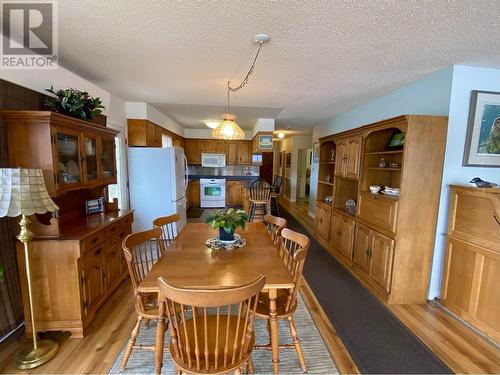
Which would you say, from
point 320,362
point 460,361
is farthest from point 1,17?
point 460,361

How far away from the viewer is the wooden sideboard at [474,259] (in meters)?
1.96

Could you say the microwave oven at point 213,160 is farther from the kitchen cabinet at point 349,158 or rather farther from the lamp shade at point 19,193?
the lamp shade at point 19,193

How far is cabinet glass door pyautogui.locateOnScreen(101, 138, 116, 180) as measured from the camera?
266 centimetres

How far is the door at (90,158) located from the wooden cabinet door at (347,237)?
126 inches

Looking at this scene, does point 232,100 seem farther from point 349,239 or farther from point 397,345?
point 397,345

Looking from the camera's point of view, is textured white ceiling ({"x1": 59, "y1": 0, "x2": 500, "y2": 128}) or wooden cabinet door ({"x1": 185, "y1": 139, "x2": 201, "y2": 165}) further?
wooden cabinet door ({"x1": 185, "y1": 139, "x2": 201, "y2": 165})

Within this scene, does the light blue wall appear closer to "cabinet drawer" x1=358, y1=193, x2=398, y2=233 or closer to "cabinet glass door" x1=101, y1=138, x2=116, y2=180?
"cabinet drawer" x1=358, y1=193, x2=398, y2=233

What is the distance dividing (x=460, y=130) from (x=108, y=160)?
3844 mm

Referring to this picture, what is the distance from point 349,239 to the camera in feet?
10.7

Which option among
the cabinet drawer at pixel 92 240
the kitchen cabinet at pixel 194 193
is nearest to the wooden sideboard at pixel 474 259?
the cabinet drawer at pixel 92 240

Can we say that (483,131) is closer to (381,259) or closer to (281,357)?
(381,259)

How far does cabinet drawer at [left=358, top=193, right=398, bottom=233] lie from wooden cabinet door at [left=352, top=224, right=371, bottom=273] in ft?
0.51

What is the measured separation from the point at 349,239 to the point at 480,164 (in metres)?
1.62

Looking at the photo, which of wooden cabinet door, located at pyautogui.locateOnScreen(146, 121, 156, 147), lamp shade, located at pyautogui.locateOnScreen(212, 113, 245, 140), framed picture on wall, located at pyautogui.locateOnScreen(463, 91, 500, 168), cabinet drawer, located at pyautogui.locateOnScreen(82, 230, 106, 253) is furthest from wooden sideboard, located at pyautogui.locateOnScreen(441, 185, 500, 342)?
A: wooden cabinet door, located at pyautogui.locateOnScreen(146, 121, 156, 147)
